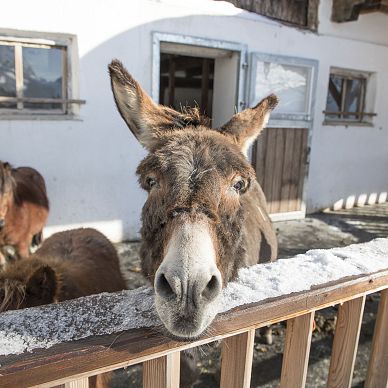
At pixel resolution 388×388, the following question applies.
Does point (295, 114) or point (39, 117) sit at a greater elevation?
point (295, 114)

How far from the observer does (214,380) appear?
9.90ft

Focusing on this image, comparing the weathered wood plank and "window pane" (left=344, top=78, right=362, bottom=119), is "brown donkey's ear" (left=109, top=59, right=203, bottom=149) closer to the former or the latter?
the weathered wood plank

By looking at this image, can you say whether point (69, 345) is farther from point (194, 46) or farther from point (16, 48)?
point (194, 46)

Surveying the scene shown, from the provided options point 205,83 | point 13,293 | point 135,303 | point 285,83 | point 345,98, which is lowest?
point 13,293

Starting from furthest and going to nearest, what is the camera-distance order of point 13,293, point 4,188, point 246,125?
point 4,188 < point 246,125 < point 13,293

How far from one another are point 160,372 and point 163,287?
0.25 metres

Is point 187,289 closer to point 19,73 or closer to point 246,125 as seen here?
point 246,125

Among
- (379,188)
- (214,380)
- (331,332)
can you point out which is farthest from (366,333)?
(379,188)

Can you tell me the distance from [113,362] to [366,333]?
3651mm

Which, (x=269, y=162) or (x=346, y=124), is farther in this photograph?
(x=346, y=124)

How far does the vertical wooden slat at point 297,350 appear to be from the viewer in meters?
1.34

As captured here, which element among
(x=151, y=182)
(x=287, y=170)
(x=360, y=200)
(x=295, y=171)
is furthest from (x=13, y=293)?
(x=360, y=200)

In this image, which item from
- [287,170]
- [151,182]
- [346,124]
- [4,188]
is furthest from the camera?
[346,124]

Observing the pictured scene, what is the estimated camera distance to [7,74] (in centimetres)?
531
